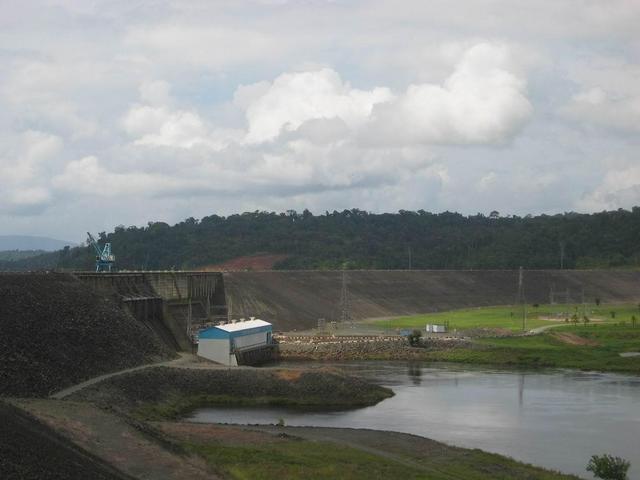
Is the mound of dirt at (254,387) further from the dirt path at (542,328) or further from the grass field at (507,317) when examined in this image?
the grass field at (507,317)

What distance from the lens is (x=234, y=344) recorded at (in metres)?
83.1

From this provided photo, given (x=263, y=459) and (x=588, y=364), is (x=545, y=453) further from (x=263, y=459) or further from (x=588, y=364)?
(x=588, y=364)

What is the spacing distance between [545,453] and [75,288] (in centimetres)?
4159

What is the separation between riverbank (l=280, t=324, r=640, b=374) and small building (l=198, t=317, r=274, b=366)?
14.2 feet

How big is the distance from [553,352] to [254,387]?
1454 inches

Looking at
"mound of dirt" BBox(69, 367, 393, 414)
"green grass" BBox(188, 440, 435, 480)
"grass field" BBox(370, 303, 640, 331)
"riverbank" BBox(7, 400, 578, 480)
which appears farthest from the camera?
"grass field" BBox(370, 303, 640, 331)

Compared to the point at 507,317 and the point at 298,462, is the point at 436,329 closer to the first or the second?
the point at 507,317

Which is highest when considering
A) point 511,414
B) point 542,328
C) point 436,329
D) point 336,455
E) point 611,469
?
point 542,328

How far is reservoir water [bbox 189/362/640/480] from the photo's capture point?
5025 centimetres

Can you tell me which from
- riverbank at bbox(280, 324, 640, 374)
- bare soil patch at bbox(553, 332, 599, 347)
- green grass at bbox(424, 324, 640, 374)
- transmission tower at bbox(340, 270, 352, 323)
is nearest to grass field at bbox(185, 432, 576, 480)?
green grass at bbox(424, 324, 640, 374)

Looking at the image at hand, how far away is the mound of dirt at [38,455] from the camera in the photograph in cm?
2900

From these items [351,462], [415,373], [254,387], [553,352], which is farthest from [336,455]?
[553,352]

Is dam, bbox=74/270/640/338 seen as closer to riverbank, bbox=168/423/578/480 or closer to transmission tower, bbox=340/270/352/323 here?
transmission tower, bbox=340/270/352/323

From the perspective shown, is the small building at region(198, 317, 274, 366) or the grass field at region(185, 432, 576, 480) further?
the small building at region(198, 317, 274, 366)
